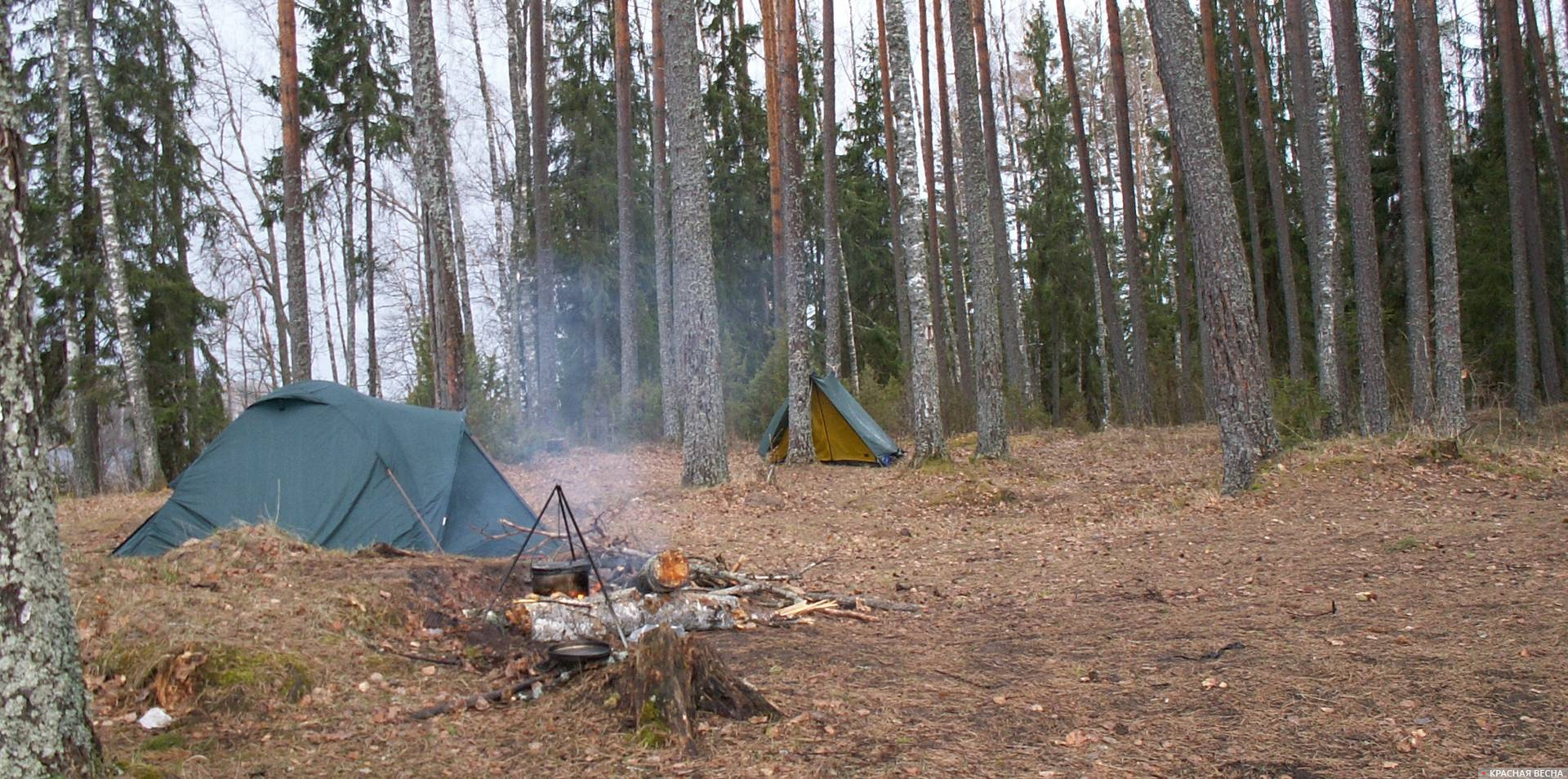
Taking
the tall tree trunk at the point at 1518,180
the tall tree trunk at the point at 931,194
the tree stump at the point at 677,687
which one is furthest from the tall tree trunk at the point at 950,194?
the tree stump at the point at 677,687

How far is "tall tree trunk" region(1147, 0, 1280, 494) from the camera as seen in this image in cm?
910

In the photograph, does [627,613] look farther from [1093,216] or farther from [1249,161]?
[1249,161]

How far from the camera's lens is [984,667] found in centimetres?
466

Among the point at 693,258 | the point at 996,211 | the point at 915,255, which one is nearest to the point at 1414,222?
the point at 915,255

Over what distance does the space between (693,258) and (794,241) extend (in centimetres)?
373

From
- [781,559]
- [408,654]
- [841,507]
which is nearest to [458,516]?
[781,559]

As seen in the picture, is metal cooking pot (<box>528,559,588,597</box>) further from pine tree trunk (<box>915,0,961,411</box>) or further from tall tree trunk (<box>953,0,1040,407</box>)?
pine tree trunk (<box>915,0,961,411</box>)

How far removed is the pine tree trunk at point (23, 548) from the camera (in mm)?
2693

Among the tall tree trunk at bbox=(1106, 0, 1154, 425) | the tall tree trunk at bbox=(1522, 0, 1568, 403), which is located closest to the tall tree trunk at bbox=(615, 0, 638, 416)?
the tall tree trunk at bbox=(1106, 0, 1154, 425)

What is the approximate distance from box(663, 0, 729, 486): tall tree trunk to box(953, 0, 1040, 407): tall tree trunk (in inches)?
259

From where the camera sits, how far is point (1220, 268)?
9156mm

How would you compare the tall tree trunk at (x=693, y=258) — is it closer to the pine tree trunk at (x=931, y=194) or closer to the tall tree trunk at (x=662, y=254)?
the tall tree trunk at (x=662, y=254)

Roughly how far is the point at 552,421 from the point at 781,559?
13171 mm

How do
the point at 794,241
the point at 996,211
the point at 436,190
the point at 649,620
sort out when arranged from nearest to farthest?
the point at 649,620, the point at 436,190, the point at 794,241, the point at 996,211
